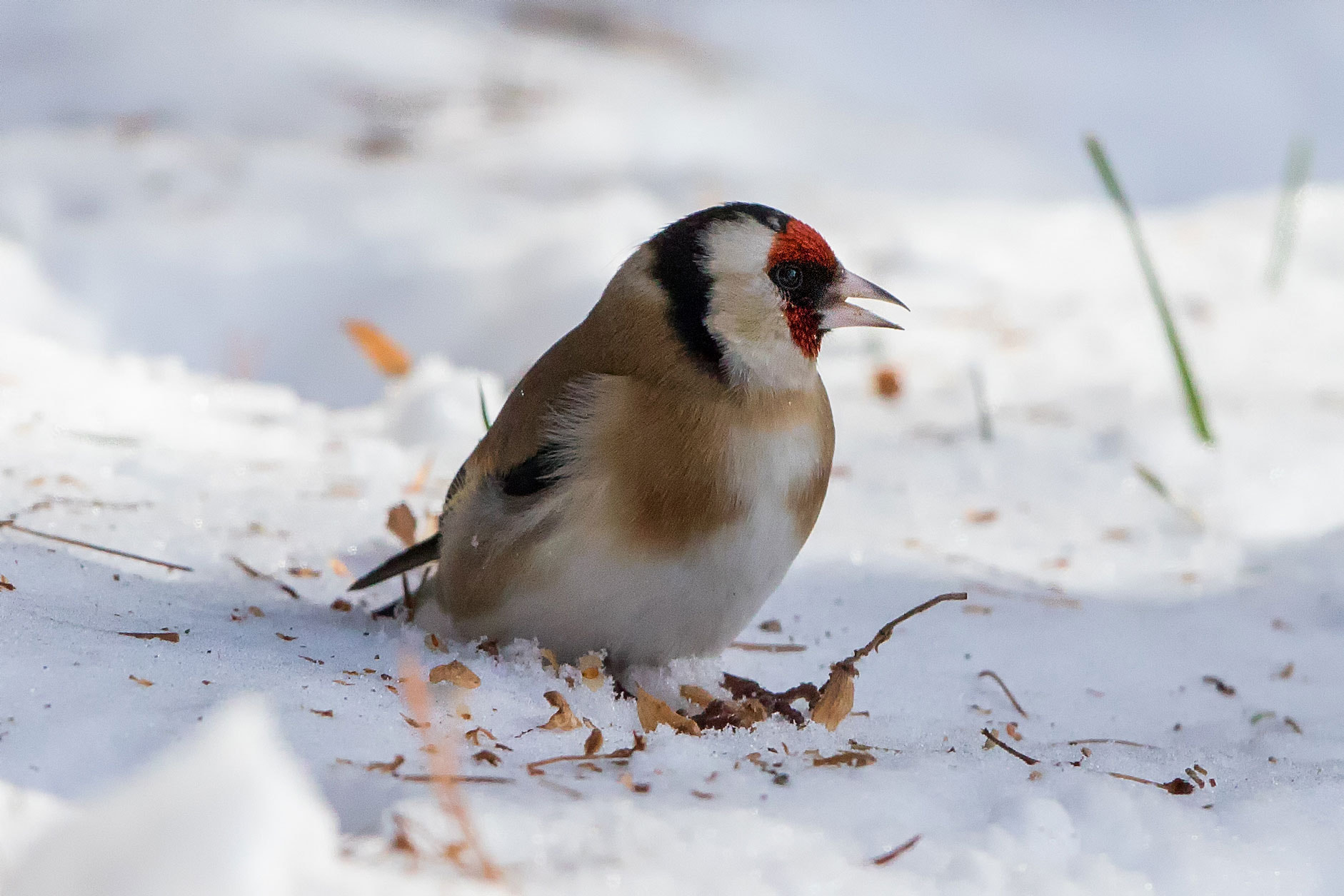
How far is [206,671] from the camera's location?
1972mm

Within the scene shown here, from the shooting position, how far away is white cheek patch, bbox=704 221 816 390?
2.29 m

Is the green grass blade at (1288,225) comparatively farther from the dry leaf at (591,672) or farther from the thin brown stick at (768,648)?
the dry leaf at (591,672)

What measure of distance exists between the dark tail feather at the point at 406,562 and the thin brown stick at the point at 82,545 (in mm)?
362

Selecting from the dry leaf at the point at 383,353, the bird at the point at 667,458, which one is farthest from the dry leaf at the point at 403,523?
the dry leaf at the point at 383,353

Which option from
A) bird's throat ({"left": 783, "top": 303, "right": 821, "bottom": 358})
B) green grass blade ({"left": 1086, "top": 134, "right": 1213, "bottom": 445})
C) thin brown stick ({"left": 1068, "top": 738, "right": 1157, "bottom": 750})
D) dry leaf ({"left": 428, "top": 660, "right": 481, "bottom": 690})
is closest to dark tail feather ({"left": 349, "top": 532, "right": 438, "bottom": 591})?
dry leaf ({"left": 428, "top": 660, "right": 481, "bottom": 690})

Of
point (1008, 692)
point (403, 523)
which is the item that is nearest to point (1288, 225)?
point (1008, 692)

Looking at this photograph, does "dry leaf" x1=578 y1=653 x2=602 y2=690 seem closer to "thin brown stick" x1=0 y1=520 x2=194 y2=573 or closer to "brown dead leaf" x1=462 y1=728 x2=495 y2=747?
"brown dead leaf" x1=462 y1=728 x2=495 y2=747

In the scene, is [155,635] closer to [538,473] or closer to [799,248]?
[538,473]

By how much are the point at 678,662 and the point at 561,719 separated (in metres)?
0.47

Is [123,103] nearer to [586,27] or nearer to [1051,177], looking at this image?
[586,27]

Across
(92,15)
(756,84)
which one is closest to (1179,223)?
(756,84)

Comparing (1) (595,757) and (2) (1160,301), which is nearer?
(1) (595,757)

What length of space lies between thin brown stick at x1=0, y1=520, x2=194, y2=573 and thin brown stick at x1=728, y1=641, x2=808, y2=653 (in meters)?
1.14

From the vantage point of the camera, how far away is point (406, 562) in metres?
2.65
